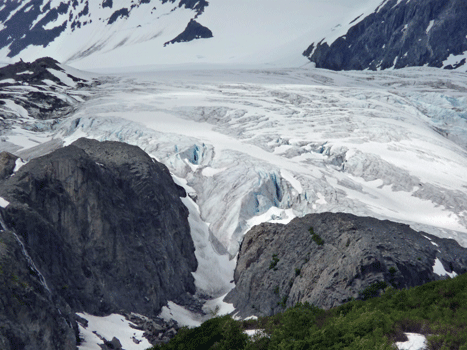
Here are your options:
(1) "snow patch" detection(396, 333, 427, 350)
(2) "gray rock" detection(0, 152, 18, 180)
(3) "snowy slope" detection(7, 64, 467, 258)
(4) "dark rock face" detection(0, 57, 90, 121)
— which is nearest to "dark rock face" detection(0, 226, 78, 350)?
(2) "gray rock" detection(0, 152, 18, 180)

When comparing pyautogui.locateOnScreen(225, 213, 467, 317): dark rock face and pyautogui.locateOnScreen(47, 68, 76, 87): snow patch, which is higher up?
pyautogui.locateOnScreen(47, 68, 76, 87): snow patch

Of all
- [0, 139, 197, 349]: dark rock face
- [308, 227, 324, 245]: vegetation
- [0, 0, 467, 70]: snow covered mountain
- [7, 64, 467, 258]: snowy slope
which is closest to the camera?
[0, 139, 197, 349]: dark rock face

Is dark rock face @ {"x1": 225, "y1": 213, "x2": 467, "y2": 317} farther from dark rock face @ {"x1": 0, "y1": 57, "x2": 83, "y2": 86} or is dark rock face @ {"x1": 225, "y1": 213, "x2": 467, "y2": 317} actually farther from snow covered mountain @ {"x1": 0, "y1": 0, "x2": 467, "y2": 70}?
snow covered mountain @ {"x1": 0, "y1": 0, "x2": 467, "y2": 70}

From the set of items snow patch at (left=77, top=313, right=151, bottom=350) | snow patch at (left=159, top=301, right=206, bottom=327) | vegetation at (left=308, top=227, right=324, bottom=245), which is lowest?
snow patch at (left=159, top=301, right=206, bottom=327)

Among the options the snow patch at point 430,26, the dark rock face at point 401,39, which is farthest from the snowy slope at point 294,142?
the snow patch at point 430,26

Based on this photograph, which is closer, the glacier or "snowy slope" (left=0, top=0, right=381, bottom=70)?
the glacier

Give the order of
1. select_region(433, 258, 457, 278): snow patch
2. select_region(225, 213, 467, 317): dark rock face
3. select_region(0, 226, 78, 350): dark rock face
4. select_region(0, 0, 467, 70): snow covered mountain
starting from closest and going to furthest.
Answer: select_region(0, 226, 78, 350): dark rock face, select_region(225, 213, 467, 317): dark rock face, select_region(433, 258, 457, 278): snow patch, select_region(0, 0, 467, 70): snow covered mountain

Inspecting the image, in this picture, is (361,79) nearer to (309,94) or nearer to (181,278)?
(309,94)
